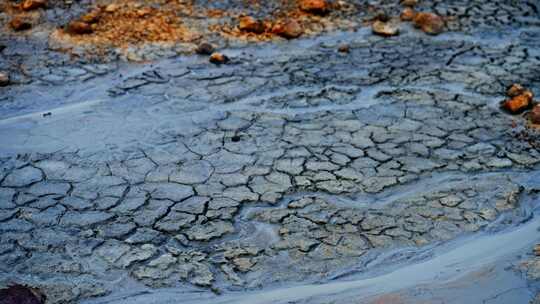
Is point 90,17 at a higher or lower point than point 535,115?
higher

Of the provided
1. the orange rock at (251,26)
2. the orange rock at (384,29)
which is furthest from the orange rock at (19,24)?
the orange rock at (384,29)

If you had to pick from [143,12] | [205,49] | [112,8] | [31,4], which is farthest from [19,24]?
[205,49]

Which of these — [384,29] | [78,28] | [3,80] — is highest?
[78,28]

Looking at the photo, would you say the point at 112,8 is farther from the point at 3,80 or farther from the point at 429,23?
the point at 429,23

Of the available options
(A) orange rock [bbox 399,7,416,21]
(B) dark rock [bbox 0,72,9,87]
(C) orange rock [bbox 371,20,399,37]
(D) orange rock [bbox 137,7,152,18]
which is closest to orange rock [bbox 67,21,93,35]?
(D) orange rock [bbox 137,7,152,18]

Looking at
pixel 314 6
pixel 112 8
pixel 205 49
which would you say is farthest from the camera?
pixel 314 6

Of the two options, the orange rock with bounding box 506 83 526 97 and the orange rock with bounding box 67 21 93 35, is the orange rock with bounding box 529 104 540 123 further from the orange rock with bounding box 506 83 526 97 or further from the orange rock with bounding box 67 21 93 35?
the orange rock with bounding box 67 21 93 35
